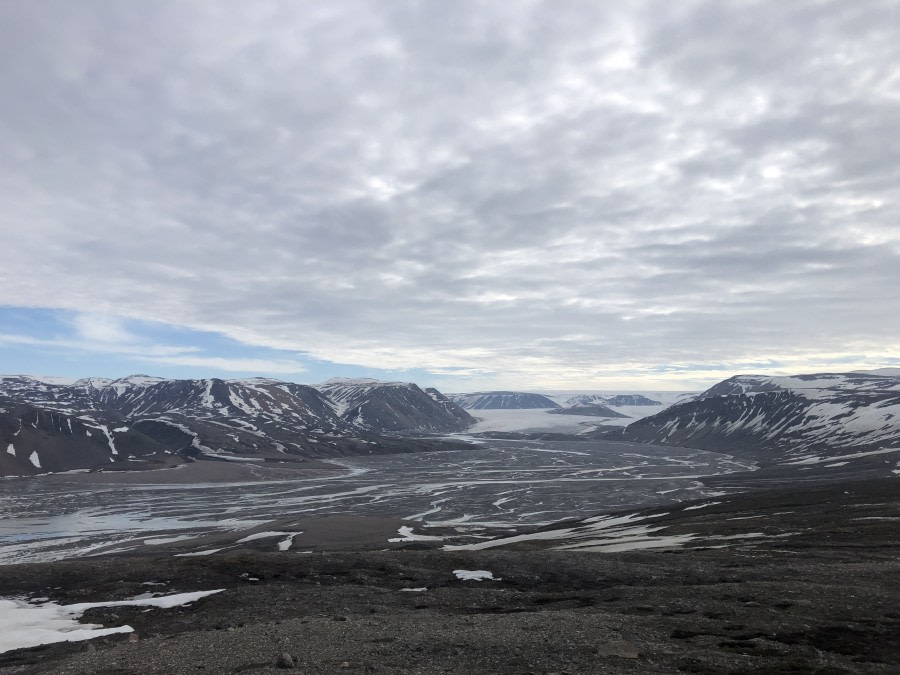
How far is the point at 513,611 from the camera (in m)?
30.0

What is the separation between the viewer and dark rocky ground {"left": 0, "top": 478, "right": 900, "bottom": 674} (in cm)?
2055

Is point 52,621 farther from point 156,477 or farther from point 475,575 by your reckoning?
point 156,477

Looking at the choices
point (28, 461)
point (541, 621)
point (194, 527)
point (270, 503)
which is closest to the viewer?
point (541, 621)

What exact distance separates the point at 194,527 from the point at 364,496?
151 feet

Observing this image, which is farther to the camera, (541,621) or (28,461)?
(28,461)

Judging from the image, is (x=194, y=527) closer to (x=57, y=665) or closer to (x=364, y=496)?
(x=364, y=496)

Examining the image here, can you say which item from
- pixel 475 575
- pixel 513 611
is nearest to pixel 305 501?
pixel 475 575

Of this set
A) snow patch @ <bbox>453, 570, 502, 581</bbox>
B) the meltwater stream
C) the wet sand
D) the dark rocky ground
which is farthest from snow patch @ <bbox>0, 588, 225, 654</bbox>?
the wet sand

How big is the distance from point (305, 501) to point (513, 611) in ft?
371

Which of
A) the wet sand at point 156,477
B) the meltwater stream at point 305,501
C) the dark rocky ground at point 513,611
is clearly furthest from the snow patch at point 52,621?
the wet sand at point 156,477

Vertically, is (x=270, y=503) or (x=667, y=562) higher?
(x=667, y=562)

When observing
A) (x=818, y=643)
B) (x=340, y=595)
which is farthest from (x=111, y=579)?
(x=818, y=643)

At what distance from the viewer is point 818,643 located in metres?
20.8

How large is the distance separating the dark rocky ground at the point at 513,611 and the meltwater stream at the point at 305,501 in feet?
164
